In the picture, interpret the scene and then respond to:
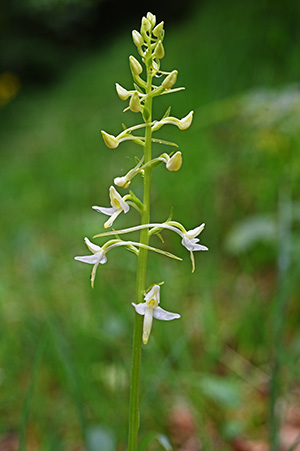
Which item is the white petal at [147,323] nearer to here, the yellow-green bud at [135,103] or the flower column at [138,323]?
the flower column at [138,323]

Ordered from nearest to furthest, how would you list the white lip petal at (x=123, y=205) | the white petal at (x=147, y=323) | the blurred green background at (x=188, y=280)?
1. the white petal at (x=147, y=323)
2. the white lip petal at (x=123, y=205)
3. the blurred green background at (x=188, y=280)

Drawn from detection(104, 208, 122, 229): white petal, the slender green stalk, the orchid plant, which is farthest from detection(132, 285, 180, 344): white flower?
the slender green stalk

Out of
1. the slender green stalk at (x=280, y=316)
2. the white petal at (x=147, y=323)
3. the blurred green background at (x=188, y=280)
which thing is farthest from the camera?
the blurred green background at (x=188, y=280)

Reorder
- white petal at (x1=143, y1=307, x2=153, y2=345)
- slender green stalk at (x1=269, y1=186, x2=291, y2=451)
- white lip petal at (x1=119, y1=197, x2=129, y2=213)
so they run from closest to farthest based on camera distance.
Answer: white petal at (x1=143, y1=307, x2=153, y2=345)
white lip petal at (x1=119, y1=197, x2=129, y2=213)
slender green stalk at (x1=269, y1=186, x2=291, y2=451)

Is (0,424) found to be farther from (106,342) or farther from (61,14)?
(61,14)

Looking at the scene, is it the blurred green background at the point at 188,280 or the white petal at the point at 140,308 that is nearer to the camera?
the white petal at the point at 140,308

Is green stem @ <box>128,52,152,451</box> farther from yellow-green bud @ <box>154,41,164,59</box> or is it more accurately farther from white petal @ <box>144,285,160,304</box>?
yellow-green bud @ <box>154,41,164,59</box>

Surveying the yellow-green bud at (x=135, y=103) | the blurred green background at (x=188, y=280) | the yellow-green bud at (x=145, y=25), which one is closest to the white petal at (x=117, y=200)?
the yellow-green bud at (x=135, y=103)

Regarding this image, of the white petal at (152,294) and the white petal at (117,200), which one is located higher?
the white petal at (117,200)

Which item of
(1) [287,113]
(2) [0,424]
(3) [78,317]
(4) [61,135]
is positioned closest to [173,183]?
(1) [287,113]
